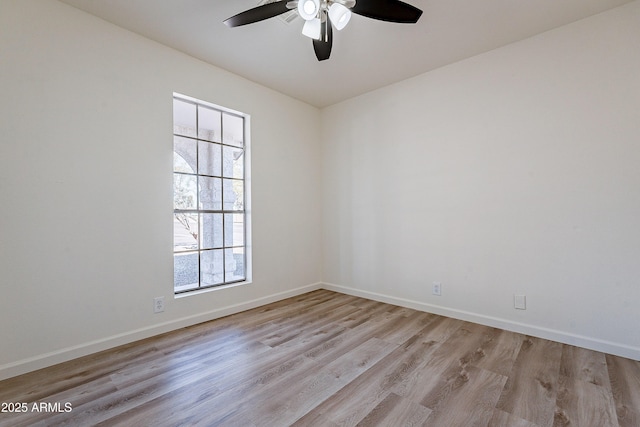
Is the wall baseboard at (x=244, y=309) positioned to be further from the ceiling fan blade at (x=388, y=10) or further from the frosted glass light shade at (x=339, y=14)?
the frosted glass light shade at (x=339, y=14)

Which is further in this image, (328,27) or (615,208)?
(615,208)

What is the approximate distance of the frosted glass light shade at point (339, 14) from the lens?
6.11 feet

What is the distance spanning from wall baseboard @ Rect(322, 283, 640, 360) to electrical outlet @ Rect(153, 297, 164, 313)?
234 centimetres

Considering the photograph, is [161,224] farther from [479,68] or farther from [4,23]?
[479,68]

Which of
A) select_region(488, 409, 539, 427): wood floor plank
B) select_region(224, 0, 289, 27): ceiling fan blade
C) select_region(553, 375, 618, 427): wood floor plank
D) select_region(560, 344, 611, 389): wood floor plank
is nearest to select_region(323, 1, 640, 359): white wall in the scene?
select_region(560, 344, 611, 389): wood floor plank

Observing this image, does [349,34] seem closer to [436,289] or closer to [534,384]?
[436,289]

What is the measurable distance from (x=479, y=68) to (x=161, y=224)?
3.44 m

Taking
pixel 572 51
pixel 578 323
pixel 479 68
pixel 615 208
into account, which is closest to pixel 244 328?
pixel 578 323

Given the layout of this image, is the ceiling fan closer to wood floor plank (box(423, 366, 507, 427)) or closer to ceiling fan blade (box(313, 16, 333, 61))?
ceiling fan blade (box(313, 16, 333, 61))

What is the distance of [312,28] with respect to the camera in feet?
6.69

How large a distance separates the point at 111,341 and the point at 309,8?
115 inches

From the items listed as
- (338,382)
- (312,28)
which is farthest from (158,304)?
(312,28)

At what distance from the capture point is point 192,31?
8.29 feet

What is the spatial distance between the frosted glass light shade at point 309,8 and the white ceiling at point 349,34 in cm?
61
